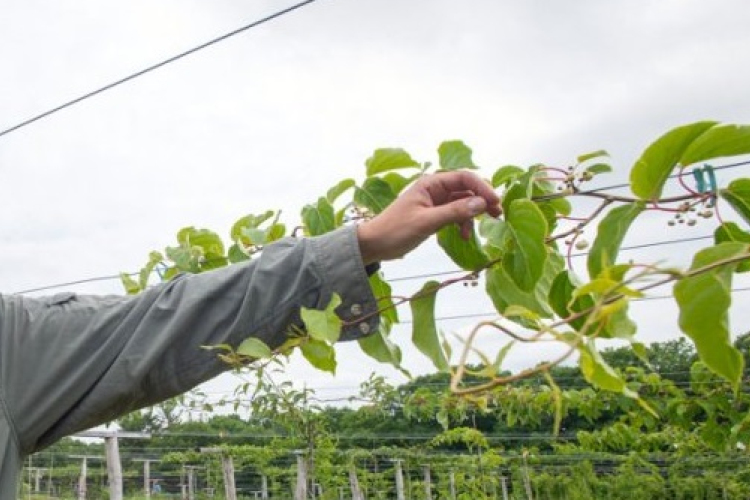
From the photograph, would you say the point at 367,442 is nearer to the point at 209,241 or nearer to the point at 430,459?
the point at 430,459

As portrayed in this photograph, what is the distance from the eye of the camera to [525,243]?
2.89ft

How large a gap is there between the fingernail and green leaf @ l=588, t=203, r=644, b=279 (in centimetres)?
12

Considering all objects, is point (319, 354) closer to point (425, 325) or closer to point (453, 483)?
point (425, 325)

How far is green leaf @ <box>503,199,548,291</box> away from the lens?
0.86 meters

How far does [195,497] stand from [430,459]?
784 cm

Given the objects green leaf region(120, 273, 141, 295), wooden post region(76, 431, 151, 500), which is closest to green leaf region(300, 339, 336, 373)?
green leaf region(120, 273, 141, 295)

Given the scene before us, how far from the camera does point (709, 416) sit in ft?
11.5

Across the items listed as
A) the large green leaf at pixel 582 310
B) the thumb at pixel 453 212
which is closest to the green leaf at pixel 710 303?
the large green leaf at pixel 582 310

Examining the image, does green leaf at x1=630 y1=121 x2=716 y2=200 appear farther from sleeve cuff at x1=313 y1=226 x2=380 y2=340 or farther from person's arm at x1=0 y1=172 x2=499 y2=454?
sleeve cuff at x1=313 y1=226 x2=380 y2=340

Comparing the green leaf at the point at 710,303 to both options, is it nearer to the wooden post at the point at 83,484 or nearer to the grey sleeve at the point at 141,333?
the grey sleeve at the point at 141,333

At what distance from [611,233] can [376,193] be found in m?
0.40

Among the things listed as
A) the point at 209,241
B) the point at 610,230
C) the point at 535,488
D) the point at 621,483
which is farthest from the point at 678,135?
the point at 535,488

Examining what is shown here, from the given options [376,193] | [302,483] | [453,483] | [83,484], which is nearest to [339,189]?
[376,193]

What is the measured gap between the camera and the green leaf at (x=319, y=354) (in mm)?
965
